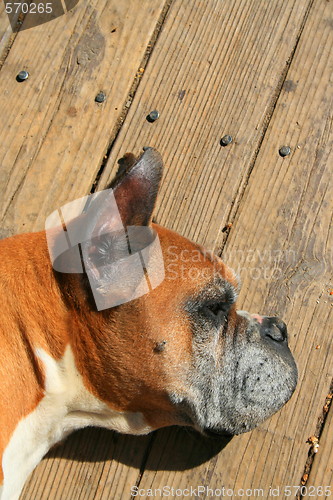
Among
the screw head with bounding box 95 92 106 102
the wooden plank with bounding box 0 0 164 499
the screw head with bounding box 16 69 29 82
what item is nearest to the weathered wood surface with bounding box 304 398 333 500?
the wooden plank with bounding box 0 0 164 499

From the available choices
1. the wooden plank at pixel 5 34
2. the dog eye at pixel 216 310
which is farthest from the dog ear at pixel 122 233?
the wooden plank at pixel 5 34

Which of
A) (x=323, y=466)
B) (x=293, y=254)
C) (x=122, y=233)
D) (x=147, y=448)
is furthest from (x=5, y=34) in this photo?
(x=323, y=466)

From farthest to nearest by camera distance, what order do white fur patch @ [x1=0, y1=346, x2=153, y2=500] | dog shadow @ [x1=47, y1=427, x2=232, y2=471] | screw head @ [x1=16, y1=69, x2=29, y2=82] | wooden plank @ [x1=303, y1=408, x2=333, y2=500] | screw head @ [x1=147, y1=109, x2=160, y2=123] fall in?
screw head @ [x1=16, y1=69, x2=29, y2=82] → screw head @ [x1=147, y1=109, x2=160, y2=123] → dog shadow @ [x1=47, y1=427, x2=232, y2=471] → wooden plank @ [x1=303, y1=408, x2=333, y2=500] → white fur patch @ [x1=0, y1=346, x2=153, y2=500]

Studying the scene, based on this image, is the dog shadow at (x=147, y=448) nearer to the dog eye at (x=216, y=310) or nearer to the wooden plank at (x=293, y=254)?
the wooden plank at (x=293, y=254)

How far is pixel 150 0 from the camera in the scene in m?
3.69

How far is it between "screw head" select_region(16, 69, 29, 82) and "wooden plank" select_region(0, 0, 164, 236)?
0.08ft

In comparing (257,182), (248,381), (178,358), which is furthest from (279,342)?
(257,182)

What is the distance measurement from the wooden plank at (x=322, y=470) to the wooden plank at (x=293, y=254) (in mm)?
61

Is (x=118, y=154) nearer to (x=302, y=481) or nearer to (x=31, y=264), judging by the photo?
(x=31, y=264)

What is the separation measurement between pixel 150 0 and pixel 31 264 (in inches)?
79.6

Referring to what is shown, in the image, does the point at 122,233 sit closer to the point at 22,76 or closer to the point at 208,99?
the point at 208,99

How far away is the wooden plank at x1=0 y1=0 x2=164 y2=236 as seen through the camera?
346 centimetres

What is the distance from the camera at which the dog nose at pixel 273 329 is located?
9.18 feet

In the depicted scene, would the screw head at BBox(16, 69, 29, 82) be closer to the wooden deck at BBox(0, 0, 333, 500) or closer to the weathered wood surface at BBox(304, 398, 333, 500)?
the wooden deck at BBox(0, 0, 333, 500)
